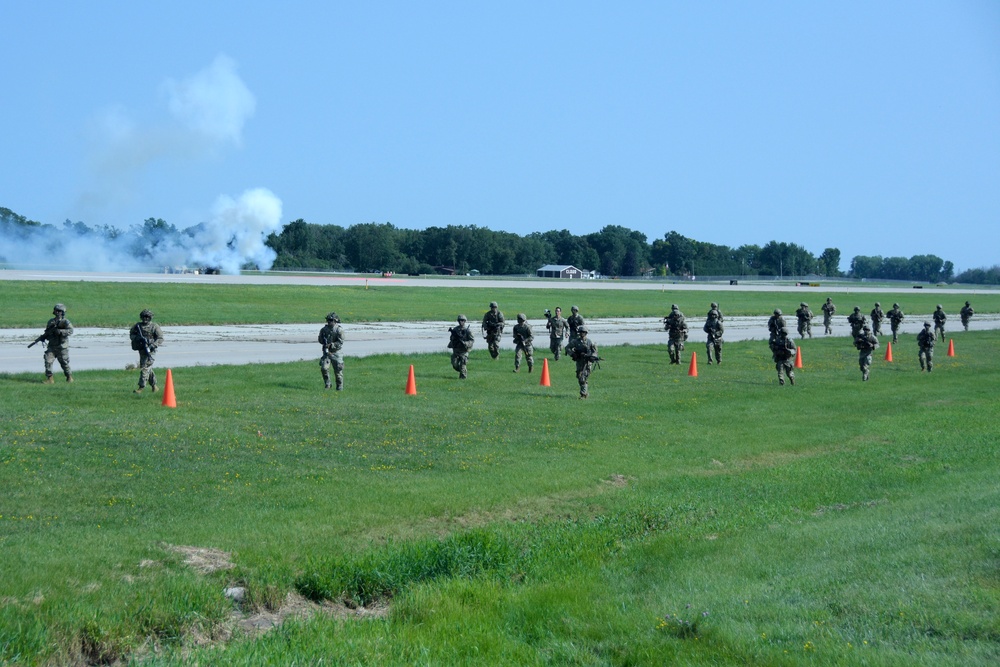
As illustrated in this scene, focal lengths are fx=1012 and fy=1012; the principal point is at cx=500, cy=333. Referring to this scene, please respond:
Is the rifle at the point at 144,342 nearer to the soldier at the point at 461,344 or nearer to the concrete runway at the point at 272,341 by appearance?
the concrete runway at the point at 272,341

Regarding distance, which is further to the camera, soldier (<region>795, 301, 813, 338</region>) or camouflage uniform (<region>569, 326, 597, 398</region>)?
soldier (<region>795, 301, 813, 338</region>)

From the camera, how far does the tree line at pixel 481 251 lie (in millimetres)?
101438

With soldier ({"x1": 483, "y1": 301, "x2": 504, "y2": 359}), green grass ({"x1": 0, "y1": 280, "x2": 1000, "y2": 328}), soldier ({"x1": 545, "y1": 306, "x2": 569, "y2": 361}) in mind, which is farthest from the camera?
green grass ({"x1": 0, "y1": 280, "x2": 1000, "y2": 328})

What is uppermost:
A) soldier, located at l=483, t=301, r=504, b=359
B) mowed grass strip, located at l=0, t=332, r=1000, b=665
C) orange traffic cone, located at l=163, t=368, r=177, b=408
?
soldier, located at l=483, t=301, r=504, b=359

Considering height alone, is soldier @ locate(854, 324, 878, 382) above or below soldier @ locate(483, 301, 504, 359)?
below

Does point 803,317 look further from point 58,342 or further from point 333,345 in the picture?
point 58,342

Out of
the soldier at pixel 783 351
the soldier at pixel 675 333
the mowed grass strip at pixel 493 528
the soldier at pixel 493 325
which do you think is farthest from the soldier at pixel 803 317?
the mowed grass strip at pixel 493 528

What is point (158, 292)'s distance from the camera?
6097 cm

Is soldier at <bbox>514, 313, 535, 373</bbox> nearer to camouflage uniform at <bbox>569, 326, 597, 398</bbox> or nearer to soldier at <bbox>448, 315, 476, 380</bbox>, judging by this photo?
soldier at <bbox>448, 315, 476, 380</bbox>

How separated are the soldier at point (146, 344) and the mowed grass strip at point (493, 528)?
0.74 meters

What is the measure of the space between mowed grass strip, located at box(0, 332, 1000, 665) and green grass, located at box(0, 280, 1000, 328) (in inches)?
1122

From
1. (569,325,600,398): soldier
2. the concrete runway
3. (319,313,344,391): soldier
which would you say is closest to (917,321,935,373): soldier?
the concrete runway

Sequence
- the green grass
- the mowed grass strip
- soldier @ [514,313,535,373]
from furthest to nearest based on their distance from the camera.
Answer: the green grass < soldier @ [514,313,535,373] < the mowed grass strip

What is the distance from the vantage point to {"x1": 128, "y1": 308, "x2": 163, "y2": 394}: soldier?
2116cm
